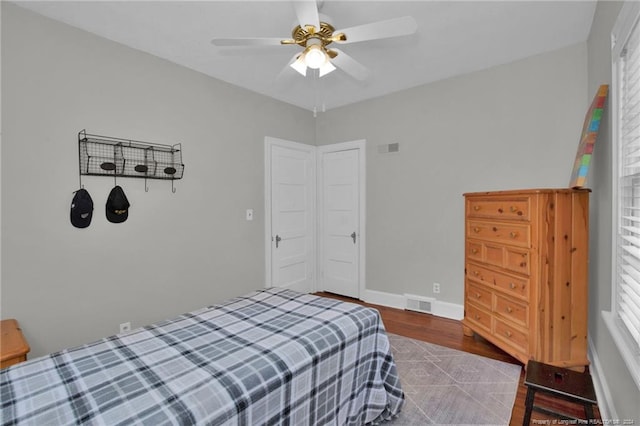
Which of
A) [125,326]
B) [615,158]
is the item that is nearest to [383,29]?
[615,158]

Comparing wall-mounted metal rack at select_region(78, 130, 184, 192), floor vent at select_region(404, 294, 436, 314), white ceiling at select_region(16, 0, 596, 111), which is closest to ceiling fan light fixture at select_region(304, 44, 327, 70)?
white ceiling at select_region(16, 0, 596, 111)

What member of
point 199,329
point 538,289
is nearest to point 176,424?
point 199,329

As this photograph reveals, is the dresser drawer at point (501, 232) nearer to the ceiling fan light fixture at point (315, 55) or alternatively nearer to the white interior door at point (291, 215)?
the ceiling fan light fixture at point (315, 55)

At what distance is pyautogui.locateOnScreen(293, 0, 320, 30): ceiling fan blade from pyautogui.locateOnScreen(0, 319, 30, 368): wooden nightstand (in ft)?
7.93

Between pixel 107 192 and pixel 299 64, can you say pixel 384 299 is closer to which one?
pixel 299 64

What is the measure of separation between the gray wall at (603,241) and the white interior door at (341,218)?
237 centimetres

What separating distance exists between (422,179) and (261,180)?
1952mm

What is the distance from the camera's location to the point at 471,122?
10.8ft

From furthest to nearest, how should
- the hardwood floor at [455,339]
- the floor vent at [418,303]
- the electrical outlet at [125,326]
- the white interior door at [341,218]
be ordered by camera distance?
1. the white interior door at [341,218]
2. the floor vent at [418,303]
3. the electrical outlet at [125,326]
4. the hardwood floor at [455,339]

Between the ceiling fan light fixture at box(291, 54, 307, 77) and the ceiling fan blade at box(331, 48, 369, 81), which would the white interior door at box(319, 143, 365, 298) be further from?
the ceiling fan light fixture at box(291, 54, 307, 77)

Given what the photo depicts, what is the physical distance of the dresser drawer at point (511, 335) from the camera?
2316 mm

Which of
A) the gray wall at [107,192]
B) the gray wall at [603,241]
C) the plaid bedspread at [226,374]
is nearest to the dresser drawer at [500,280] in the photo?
the gray wall at [603,241]

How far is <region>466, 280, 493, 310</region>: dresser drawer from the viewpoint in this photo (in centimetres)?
270

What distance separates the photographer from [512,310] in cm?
243
